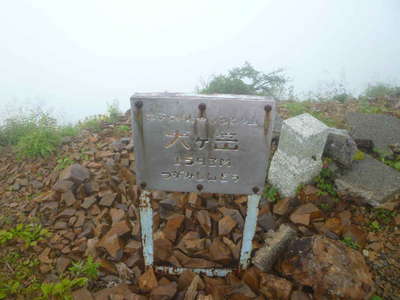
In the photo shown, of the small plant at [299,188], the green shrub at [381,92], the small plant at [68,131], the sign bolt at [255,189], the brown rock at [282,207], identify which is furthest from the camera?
the green shrub at [381,92]

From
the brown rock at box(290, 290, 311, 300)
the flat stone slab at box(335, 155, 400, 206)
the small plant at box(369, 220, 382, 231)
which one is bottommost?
the brown rock at box(290, 290, 311, 300)

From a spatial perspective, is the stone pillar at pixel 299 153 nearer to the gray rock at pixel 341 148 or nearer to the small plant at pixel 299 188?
the small plant at pixel 299 188

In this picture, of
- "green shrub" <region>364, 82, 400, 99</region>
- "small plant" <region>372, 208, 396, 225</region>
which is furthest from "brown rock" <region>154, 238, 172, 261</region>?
"green shrub" <region>364, 82, 400, 99</region>

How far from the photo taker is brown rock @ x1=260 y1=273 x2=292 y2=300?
2.25 metres

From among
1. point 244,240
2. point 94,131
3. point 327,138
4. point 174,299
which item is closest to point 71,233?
point 174,299

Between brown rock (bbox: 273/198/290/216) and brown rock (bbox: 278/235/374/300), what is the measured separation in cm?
55

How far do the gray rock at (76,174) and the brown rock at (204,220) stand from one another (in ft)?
5.05

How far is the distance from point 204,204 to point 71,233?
57.8 inches

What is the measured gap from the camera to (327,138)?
3.38m

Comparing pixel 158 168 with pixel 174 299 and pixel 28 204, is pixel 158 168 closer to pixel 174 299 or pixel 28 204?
pixel 174 299

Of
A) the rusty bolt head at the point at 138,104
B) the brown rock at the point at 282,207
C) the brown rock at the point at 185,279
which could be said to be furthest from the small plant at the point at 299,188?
the rusty bolt head at the point at 138,104

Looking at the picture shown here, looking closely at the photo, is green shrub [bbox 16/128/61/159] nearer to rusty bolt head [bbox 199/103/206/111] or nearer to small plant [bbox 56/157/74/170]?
small plant [bbox 56/157/74/170]

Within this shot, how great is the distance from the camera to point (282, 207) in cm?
305

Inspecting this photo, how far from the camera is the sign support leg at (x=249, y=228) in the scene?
7.23 feet
